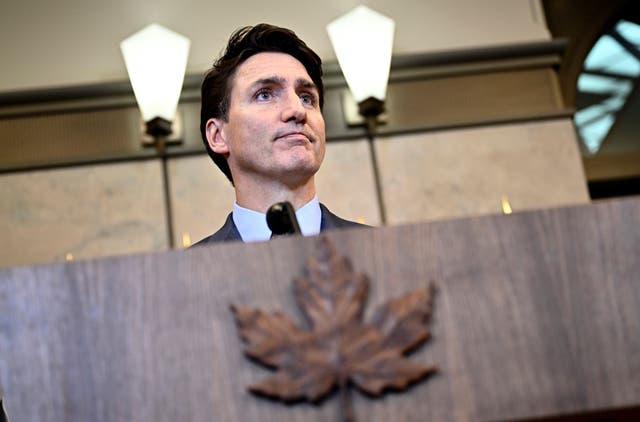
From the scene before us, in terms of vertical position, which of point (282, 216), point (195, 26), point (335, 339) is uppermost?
point (195, 26)

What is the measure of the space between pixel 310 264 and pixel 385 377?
0.13 m

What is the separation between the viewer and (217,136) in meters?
2.56

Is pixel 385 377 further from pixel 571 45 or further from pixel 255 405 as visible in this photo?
pixel 571 45

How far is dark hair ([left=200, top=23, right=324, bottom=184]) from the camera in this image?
2496 millimetres

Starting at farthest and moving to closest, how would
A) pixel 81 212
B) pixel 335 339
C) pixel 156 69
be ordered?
pixel 81 212 → pixel 156 69 → pixel 335 339

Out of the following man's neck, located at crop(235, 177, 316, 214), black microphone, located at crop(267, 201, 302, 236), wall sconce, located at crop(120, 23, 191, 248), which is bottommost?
black microphone, located at crop(267, 201, 302, 236)

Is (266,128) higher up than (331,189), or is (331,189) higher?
(331,189)

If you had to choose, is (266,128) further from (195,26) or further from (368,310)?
(195,26)

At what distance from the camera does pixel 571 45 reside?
15.1ft

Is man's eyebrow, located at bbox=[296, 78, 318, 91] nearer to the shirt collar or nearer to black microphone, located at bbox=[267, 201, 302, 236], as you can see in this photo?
the shirt collar

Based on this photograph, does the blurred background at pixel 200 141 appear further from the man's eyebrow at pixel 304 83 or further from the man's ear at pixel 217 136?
the man's eyebrow at pixel 304 83

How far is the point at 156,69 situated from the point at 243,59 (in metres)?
1.11

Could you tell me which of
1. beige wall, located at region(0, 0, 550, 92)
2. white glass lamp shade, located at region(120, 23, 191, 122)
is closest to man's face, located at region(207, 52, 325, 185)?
white glass lamp shade, located at region(120, 23, 191, 122)

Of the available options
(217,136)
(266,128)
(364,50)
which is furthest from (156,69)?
(266,128)
